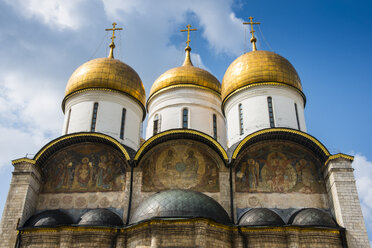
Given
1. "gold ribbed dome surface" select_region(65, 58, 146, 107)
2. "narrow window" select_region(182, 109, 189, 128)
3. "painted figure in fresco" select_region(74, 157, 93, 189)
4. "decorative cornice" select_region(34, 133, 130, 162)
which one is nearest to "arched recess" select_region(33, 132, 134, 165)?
"decorative cornice" select_region(34, 133, 130, 162)

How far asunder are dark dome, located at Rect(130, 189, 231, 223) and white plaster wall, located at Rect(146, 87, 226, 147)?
14.8ft

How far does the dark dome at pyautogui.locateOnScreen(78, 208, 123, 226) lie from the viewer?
10359 mm

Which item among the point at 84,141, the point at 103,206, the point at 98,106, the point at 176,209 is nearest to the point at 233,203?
the point at 176,209

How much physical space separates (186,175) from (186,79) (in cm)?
494

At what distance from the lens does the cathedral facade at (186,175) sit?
9.95 m

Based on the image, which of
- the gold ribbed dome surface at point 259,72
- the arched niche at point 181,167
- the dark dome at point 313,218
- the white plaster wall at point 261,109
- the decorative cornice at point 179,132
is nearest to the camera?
the dark dome at point 313,218

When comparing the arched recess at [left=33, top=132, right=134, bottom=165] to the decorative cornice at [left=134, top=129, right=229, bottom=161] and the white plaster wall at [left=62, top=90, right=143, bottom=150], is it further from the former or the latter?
the white plaster wall at [left=62, top=90, right=143, bottom=150]

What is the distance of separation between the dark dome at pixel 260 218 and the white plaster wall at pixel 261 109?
2976mm

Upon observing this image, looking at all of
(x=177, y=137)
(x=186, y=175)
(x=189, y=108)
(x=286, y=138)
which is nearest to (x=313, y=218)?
(x=286, y=138)

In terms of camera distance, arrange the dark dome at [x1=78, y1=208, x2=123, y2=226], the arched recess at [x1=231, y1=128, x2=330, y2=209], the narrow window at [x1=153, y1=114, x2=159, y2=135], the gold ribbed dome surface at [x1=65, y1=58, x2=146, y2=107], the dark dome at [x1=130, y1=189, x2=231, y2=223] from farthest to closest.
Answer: the narrow window at [x1=153, y1=114, x2=159, y2=135], the gold ribbed dome surface at [x1=65, y1=58, x2=146, y2=107], the arched recess at [x1=231, y1=128, x2=330, y2=209], the dark dome at [x1=78, y1=208, x2=123, y2=226], the dark dome at [x1=130, y1=189, x2=231, y2=223]

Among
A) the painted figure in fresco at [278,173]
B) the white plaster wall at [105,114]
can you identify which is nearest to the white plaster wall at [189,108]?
the white plaster wall at [105,114]

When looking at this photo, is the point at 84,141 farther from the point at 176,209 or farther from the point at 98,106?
the point at 176,209

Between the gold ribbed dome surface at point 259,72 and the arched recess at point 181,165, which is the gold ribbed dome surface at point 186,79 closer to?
the gold ribbed dome surface at point 259,72

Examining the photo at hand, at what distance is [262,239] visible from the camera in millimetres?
9992
